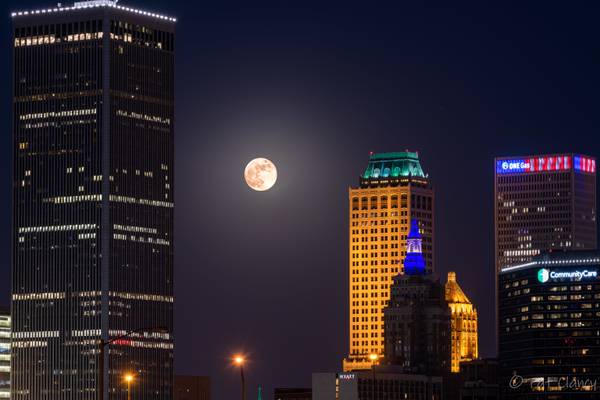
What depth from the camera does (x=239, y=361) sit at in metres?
198
